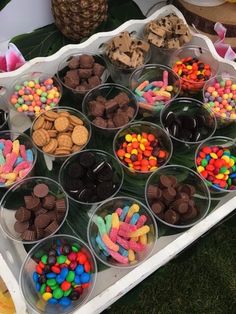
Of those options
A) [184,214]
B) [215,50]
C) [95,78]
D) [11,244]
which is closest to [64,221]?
[11,244]

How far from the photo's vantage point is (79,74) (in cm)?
89

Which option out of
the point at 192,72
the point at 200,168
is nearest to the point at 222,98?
the point at 192,72

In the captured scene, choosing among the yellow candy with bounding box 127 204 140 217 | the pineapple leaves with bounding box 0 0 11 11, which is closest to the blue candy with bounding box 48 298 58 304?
the yellow candy with bounding box 127 204 140 217

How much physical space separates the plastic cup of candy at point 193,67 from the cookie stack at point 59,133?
288 millimetres

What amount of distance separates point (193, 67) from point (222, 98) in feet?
0.39

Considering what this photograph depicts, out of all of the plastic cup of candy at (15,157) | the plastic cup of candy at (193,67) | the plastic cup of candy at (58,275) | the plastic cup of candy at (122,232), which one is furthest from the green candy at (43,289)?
the plastic cup of candy at (193,67)

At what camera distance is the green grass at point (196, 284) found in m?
1.07

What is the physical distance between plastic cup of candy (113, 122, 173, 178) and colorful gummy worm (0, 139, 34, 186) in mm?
190

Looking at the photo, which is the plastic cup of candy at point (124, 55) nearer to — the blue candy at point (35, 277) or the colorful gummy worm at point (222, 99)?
the colorful gummy worm at point (222, 99)

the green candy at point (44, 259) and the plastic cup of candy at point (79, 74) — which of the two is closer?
the green candy at point (44, 259)

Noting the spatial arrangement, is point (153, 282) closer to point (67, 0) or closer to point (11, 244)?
point (11, 244)

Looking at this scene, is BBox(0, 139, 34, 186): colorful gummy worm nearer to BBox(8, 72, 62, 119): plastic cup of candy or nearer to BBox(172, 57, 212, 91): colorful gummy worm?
BBox(8, 72, 62, 119): plastic cup of candy

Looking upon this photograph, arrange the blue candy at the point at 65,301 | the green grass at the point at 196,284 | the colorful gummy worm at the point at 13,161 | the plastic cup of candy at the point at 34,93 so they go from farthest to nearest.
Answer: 1. the green grass at the point at 196,284
2. the plastic cup of candy at the point at 34,93
3. the colorful gummy worm at the point at 13,161
4. the blue candy at the point at 65,301

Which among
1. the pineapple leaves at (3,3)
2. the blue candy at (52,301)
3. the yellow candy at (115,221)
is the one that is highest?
the pineapple leaves at (3,3)
